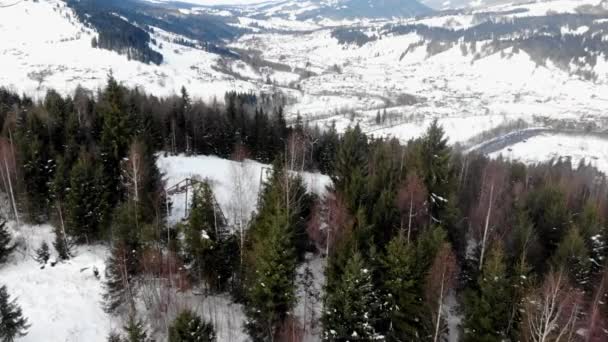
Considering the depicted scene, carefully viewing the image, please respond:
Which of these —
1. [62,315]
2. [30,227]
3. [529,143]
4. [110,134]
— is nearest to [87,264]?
[62,315]

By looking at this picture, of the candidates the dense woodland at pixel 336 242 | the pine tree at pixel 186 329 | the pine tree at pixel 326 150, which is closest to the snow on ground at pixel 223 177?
the dense woodland at pixel 336 242

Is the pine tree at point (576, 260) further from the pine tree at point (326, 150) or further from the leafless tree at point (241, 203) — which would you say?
the pine tree at point (326, 150)

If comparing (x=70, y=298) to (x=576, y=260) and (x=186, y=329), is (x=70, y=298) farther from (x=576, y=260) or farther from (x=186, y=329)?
(x=576, y=260)

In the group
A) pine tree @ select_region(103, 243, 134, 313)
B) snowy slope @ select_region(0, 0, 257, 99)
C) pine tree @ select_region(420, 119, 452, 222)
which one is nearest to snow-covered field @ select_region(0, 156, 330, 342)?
pine tree @ select_region(103, 243, 134, 313)

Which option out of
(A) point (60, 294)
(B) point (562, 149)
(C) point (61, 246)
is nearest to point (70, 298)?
(A) point (60, 294)

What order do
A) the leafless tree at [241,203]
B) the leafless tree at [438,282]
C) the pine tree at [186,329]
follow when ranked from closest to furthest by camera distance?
the pine tree at [186,329] → the leafless tree at [438,282] → the leafless tree at [241,203]

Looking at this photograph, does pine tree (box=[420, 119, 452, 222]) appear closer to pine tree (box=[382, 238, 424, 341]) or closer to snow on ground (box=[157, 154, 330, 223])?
snow on ground (box=[157, 154, 330, 223])
